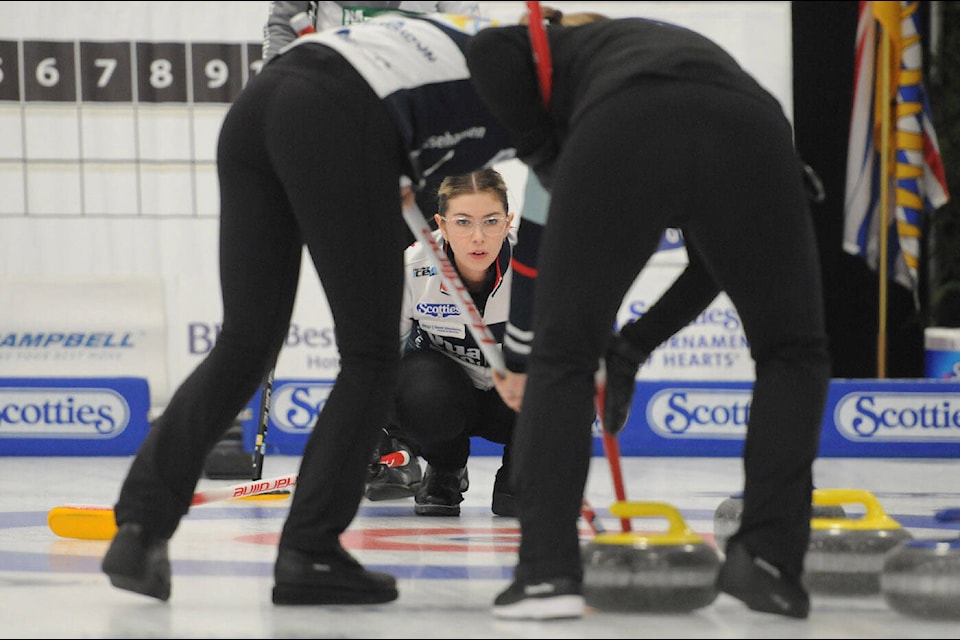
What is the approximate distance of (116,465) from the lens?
4.61 m

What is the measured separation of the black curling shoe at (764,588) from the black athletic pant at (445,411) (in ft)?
4.79

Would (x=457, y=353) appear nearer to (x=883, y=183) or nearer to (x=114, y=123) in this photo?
(x=114, y=123)

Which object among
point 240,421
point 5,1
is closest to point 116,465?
point 240,421

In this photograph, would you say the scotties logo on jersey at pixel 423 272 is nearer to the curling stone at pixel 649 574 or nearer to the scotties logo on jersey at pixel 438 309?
the scotties logo on jersey at pixel 438 309

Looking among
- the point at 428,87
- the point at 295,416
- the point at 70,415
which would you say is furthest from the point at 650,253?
the point at 70,415

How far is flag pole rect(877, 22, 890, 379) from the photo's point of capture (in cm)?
598

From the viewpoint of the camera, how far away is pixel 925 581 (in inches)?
74.8

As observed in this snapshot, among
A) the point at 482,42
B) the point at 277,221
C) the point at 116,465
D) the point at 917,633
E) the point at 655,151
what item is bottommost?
the point at 116,465

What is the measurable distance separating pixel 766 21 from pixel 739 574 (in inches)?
181

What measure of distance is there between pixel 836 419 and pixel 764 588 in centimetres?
313

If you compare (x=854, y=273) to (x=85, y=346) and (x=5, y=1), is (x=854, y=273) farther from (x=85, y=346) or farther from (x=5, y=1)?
(x=5, y=1)

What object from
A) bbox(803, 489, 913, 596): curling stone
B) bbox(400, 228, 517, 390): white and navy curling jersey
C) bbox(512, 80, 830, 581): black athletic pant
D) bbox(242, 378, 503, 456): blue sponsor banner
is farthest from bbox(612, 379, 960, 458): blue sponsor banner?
bbox(512, 80, 830, 581): black athletic pant

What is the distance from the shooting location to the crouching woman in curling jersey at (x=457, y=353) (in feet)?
10.8

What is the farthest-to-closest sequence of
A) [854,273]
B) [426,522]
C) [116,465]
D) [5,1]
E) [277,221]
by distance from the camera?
[854,273], [5,1], [116,465], [426,522], [277,221]
